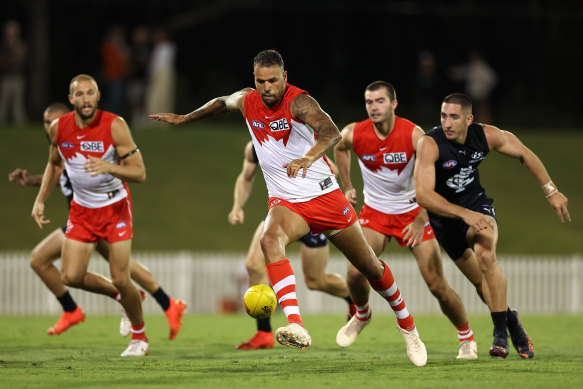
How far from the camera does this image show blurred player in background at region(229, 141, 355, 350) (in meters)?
10.8

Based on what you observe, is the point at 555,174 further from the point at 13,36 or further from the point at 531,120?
the point at 13,36

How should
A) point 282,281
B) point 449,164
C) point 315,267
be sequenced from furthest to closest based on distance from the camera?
point 315,267
point 449,164
point 282,281

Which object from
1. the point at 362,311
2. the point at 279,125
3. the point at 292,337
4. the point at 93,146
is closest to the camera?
the point at 292,337

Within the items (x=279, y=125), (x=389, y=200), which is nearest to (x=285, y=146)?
(x=279, y=125)

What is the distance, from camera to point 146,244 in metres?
22.5

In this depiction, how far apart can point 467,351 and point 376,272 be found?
160 centimetres

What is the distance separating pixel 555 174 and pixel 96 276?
730 inches

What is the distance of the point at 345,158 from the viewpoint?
10461mm

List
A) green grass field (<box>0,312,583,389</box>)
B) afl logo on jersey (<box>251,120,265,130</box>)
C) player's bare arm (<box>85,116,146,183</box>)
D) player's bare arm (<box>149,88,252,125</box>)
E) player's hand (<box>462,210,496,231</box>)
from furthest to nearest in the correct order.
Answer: player's bare arm (<box>85,116,146,183</box>)
player's hand (<box>462,210,496,231</box>)
player's bare arm (<box>149,88,252,125</box>)
afl logo on jersey (<box>251,120,265,130</box>)
green grass field (<box>0,312,583,389</box>)

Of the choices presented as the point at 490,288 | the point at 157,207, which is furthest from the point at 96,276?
the point at 157,207

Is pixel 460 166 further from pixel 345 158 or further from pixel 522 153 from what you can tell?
pixel 345 158

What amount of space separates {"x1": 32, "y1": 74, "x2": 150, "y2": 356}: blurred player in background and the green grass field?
2.54ft

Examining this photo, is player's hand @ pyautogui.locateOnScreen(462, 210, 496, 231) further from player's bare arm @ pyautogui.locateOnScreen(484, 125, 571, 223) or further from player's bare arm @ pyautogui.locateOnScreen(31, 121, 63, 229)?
player's bare arm @ pyautogui.locateOnScreen(31, 121, 63, 229)

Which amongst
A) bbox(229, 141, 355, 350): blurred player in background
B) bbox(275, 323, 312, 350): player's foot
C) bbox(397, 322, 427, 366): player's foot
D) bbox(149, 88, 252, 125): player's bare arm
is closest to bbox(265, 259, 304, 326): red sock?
bbox(275, 323, 312, 350): player's foot
